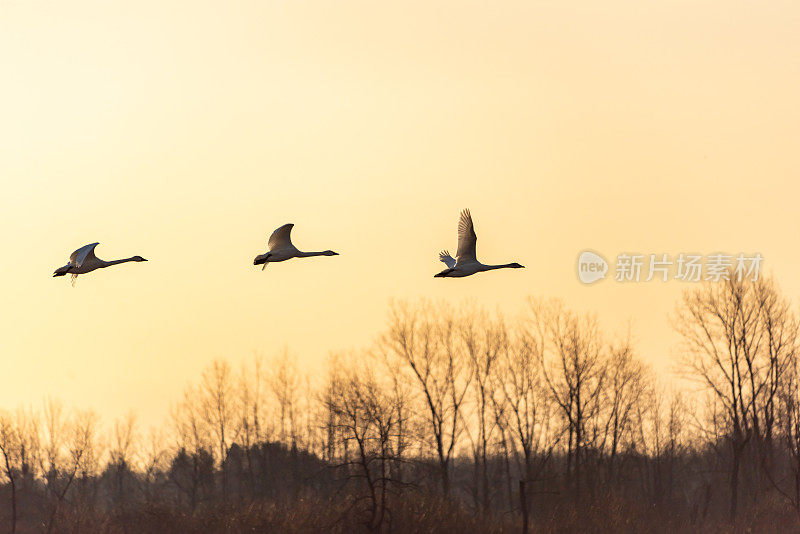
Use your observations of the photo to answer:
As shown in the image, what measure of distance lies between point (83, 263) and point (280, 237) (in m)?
5.19

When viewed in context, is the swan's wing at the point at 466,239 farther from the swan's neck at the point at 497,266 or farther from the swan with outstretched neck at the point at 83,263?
the swan with outstretched neck at the point at 83,263

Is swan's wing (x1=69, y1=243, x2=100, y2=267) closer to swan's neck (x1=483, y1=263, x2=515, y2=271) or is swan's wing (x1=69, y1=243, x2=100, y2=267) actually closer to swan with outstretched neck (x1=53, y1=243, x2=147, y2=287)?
swan with outstretched neck (x1=53, y1=243, x2=147, y2=287)

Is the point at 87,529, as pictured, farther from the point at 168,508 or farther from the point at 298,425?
the point at 298,425

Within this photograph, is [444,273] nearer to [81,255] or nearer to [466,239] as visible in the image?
[466,239]

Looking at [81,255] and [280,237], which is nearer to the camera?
[81,255]

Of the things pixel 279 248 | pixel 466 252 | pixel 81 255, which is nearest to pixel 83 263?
pixel 81 255

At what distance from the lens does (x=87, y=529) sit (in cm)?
5956

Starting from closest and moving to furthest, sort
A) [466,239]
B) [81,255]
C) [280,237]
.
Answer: [81,255], [280,237], [466,239]

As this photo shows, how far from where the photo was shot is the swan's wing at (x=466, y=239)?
35.6m

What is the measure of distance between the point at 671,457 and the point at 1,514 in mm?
39339

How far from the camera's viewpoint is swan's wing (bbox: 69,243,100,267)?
33500mm

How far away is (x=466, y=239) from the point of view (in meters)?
35.6

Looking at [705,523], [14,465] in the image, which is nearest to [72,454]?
[14,465]

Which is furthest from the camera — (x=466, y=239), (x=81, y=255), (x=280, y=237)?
(x=466, y=239)
